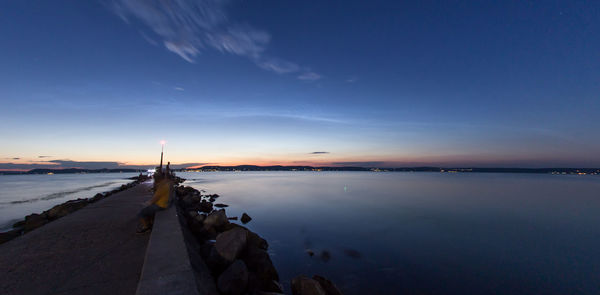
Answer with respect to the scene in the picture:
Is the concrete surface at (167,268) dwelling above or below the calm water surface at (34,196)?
above

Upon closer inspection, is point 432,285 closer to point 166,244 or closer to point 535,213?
point 166,244

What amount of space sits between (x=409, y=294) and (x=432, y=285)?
130 centimetres

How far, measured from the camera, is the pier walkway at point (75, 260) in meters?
4.45

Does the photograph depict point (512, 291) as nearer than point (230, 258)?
No

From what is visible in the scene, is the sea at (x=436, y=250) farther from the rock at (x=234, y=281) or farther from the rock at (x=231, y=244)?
the rock at (x=234, y=281)

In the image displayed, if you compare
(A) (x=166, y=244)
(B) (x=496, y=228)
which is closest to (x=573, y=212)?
(B) (x=496, y=228)

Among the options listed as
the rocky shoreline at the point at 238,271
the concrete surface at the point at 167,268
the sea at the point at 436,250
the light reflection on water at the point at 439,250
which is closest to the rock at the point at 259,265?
the rocky shoreline at the point at 238,271

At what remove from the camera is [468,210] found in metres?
23.9

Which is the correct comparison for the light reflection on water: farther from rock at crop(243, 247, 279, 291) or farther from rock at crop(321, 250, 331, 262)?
rock at crop(243, 247, 279, 291)

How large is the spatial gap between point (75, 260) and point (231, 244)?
11.8 ft

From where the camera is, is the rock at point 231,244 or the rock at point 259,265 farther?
the rock at point 259,265

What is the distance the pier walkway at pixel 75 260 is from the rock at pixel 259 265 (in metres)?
3.24

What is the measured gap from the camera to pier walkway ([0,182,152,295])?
14.6 ft

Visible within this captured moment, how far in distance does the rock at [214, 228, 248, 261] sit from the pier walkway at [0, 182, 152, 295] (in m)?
1.96
